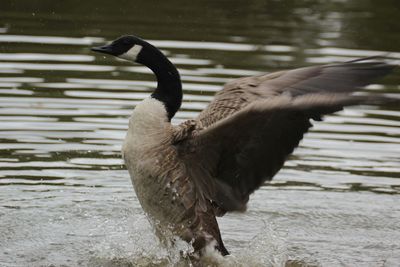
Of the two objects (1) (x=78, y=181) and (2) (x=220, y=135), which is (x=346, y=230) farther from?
(1) (x=78, y=181)

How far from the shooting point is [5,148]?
10844 millimetres

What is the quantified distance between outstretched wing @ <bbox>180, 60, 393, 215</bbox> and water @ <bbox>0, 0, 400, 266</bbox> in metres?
0.63

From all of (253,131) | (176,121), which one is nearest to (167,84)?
(253,131)

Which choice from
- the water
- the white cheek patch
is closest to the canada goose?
the white cheek patch

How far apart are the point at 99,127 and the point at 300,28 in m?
6.63

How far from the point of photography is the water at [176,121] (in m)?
8.57

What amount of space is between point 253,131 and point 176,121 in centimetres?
449

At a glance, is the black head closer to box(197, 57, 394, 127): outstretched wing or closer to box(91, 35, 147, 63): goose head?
box(91, 35, 147, 63): goose head

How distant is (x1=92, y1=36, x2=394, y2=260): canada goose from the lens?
7.54 metres

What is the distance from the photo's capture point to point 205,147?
774 cm

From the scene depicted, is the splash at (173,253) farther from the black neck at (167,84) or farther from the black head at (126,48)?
the black head at (126,48)

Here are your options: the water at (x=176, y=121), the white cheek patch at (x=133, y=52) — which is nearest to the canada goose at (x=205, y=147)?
the white cheek patch at (x=133, y=52)

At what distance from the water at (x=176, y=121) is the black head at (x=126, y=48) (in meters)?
1.55

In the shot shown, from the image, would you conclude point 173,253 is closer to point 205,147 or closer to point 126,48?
point 205,147
